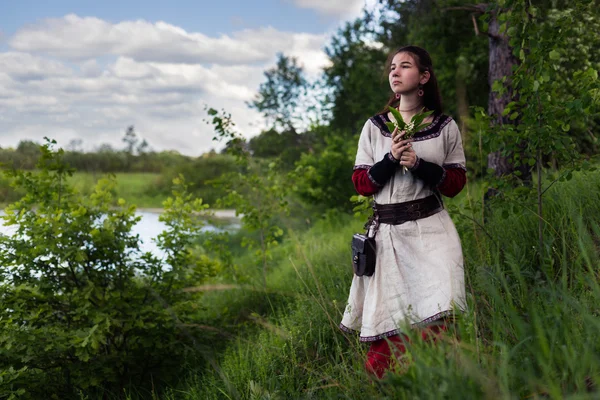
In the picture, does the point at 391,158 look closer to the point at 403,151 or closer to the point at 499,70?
the point at 403,151

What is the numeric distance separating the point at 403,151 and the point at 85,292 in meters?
A: 3.27

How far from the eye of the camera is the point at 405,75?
10.7 ft

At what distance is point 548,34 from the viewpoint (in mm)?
3891

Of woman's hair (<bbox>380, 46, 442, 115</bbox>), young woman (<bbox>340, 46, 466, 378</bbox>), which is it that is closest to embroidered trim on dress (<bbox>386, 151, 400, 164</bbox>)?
young woman (<bbox>340, 46, 466, 378</bbox>)

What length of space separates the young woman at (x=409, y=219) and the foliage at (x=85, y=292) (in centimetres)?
233

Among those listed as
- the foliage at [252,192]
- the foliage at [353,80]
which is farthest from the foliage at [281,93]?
the foliage at [252,192]

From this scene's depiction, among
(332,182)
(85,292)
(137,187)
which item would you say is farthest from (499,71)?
(137,187)

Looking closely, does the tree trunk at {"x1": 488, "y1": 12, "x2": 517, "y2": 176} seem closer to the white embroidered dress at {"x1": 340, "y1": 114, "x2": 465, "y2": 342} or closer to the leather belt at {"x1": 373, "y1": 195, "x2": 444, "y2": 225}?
the white embroidered dress at {"x1": 340, "y1": 114, "x2": 465, "y2": 342}

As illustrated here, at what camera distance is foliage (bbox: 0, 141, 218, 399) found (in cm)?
466

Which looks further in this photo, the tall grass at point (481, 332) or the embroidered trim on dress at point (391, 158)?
the embroidered trim on dress at point (391, 158)

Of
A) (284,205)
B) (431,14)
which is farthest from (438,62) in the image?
(284,205)

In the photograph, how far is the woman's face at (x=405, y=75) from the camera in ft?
10.7

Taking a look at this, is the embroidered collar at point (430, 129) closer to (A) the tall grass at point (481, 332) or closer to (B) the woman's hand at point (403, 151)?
(B) the woman's hand at point (403, 151)

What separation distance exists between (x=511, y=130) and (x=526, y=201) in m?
0.74
